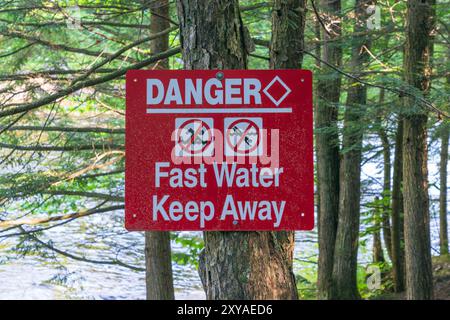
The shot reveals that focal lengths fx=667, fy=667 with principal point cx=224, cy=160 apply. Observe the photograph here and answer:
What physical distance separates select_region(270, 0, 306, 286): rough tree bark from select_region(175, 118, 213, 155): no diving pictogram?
2656 millimetres

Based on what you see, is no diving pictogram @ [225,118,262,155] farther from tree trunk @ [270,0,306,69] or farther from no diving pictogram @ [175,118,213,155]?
tree trunk @ [270,0,306,69]

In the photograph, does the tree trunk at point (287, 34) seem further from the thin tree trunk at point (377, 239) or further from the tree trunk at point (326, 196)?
the thin tree trunk at point (377, 239)

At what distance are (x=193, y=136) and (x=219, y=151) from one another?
11 centimetres

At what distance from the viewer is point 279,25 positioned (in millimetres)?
5113

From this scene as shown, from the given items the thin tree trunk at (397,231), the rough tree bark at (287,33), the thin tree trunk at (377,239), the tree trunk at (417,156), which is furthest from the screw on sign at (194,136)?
the thin tree trunk at (377,239)

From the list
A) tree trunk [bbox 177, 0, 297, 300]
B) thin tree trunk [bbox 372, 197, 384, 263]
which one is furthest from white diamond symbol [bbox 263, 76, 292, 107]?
thin tree trunk [bbox 372, 197, 384, 263]

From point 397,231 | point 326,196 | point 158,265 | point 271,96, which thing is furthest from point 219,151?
point 397,231

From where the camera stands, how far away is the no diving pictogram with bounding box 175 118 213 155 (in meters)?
2.46

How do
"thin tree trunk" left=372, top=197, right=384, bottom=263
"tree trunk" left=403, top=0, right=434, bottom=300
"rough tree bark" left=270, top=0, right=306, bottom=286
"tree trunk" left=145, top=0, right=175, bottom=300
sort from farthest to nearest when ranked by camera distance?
1. "thin tree trunk" left=372, top=197, right=384, bottom=263
2. "tree trunk" left=145, top=0, right=175, bottom=300
3. "tree trunk" left=403, top=0, right=434, bottom=300
4. "rough tree bark" left=270, top=0, right=306, bottom=286

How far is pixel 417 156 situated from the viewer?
7684 millimetres

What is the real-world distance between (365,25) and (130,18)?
10.9 ft

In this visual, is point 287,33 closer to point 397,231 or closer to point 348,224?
point 348,224

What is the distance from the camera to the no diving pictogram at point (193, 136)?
8.06ft
